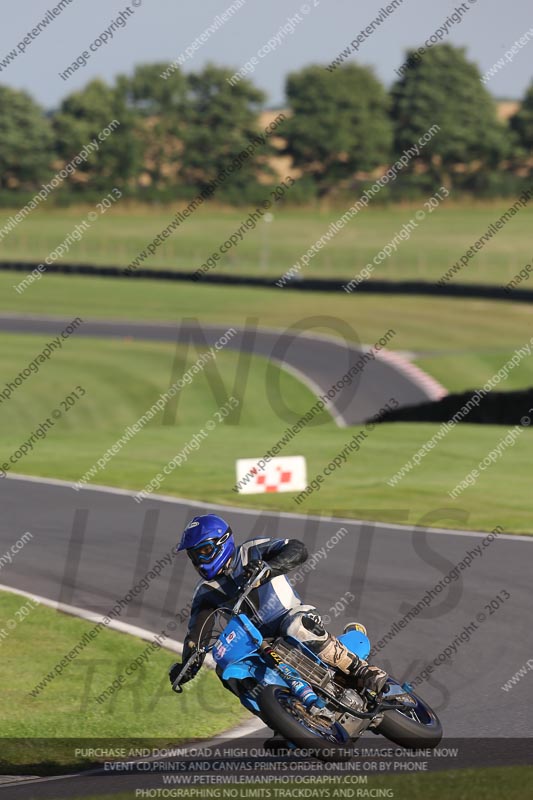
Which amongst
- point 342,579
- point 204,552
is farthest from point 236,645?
point 342,579

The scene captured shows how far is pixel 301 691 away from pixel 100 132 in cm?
13487

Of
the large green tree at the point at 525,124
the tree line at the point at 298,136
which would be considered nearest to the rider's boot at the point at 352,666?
the tree line at the point at 298,136

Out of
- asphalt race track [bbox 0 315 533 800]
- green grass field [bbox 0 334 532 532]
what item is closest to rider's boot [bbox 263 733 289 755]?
asphalt race track [bbox 0 315 533 800]

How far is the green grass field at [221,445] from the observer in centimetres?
2052

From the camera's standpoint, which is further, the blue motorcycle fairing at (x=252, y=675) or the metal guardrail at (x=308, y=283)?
the metal guardrail at (x=308, y=283)

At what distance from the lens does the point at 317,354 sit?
48.2 m

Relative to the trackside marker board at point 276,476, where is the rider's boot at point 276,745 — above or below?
above

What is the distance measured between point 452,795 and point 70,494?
48.4 feet

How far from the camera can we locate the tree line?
5192 inches

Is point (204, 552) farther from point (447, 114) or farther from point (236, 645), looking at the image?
point (447, 114)

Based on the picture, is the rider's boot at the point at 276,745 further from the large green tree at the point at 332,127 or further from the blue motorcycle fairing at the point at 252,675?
the large green tree at the point at 332,127

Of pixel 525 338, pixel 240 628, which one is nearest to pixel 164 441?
pixel 240 628

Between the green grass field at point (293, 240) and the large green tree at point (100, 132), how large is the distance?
5794 mm

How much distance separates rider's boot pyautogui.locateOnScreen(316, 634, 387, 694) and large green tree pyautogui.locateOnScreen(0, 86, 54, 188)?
12821cm
